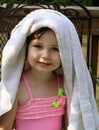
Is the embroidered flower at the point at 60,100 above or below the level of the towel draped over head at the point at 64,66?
below

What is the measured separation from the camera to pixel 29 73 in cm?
240

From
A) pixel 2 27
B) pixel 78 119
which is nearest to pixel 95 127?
pixel 78 119

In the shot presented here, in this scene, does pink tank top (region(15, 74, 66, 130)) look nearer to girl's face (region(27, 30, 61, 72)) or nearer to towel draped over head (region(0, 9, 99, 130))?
towel draped over head (region(0, 9, 99, 130))

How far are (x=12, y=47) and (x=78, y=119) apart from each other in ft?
1.70

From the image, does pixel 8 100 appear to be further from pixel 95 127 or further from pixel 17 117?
pixel 95 127

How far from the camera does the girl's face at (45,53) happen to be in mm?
2193

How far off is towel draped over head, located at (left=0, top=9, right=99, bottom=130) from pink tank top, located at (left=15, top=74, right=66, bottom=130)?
0.06 metres

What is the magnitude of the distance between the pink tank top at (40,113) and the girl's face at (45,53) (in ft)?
0.58

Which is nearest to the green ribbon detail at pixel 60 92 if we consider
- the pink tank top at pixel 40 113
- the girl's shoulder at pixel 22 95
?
the pink tank top at pixel 40 113

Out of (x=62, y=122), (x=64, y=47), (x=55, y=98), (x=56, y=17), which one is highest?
(x=56, y=17)

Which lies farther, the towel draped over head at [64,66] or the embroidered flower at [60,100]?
the embroidered flower at [60,100]

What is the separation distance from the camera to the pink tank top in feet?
7.72

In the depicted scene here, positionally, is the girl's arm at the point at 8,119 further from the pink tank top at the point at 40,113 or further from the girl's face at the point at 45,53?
the girl's face at the point at 45,53

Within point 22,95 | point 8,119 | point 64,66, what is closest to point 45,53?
point 64,66
